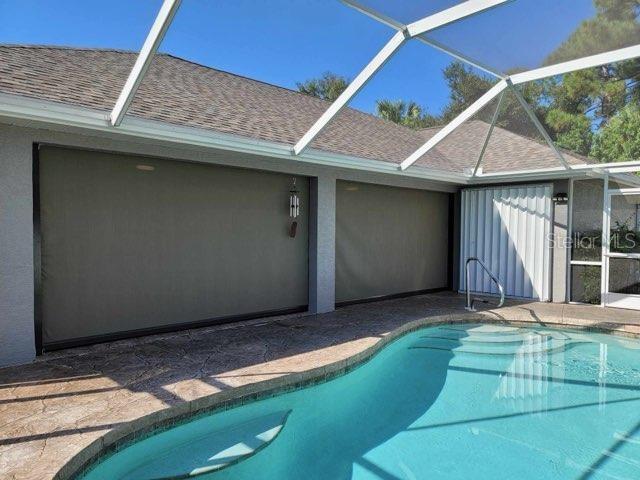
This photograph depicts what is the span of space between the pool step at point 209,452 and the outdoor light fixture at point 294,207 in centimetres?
501

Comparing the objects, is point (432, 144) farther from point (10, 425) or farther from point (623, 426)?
point (10, 425)

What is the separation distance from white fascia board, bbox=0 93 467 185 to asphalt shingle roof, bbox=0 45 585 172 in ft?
0.81

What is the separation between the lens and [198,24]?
609cm

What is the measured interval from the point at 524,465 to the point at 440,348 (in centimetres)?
376

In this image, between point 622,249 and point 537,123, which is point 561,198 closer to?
point 622,249

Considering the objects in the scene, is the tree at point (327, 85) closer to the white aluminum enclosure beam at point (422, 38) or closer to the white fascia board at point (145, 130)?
the white fascia board at point (145, 130)

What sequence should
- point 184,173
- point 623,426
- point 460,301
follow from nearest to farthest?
point 623,426 < point 184,173 < point 460,301

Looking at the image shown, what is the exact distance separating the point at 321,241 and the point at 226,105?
3.42 meters

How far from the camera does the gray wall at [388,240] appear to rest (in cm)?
1081

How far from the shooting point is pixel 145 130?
639 cm

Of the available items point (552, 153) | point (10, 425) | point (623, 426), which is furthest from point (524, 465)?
point (552, 153)

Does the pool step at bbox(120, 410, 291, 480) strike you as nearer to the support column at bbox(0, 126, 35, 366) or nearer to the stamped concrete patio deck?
the stamped concrete patio deck

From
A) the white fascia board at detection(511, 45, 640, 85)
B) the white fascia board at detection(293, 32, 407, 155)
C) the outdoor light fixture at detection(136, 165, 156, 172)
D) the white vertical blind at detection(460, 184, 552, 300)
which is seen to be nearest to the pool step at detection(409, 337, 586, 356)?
the white vertical blind at detection(460, 184, 552, 300)

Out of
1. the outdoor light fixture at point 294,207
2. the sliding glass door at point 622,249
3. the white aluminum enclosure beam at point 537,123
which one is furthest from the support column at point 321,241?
the sliding glass door at point 622,249
